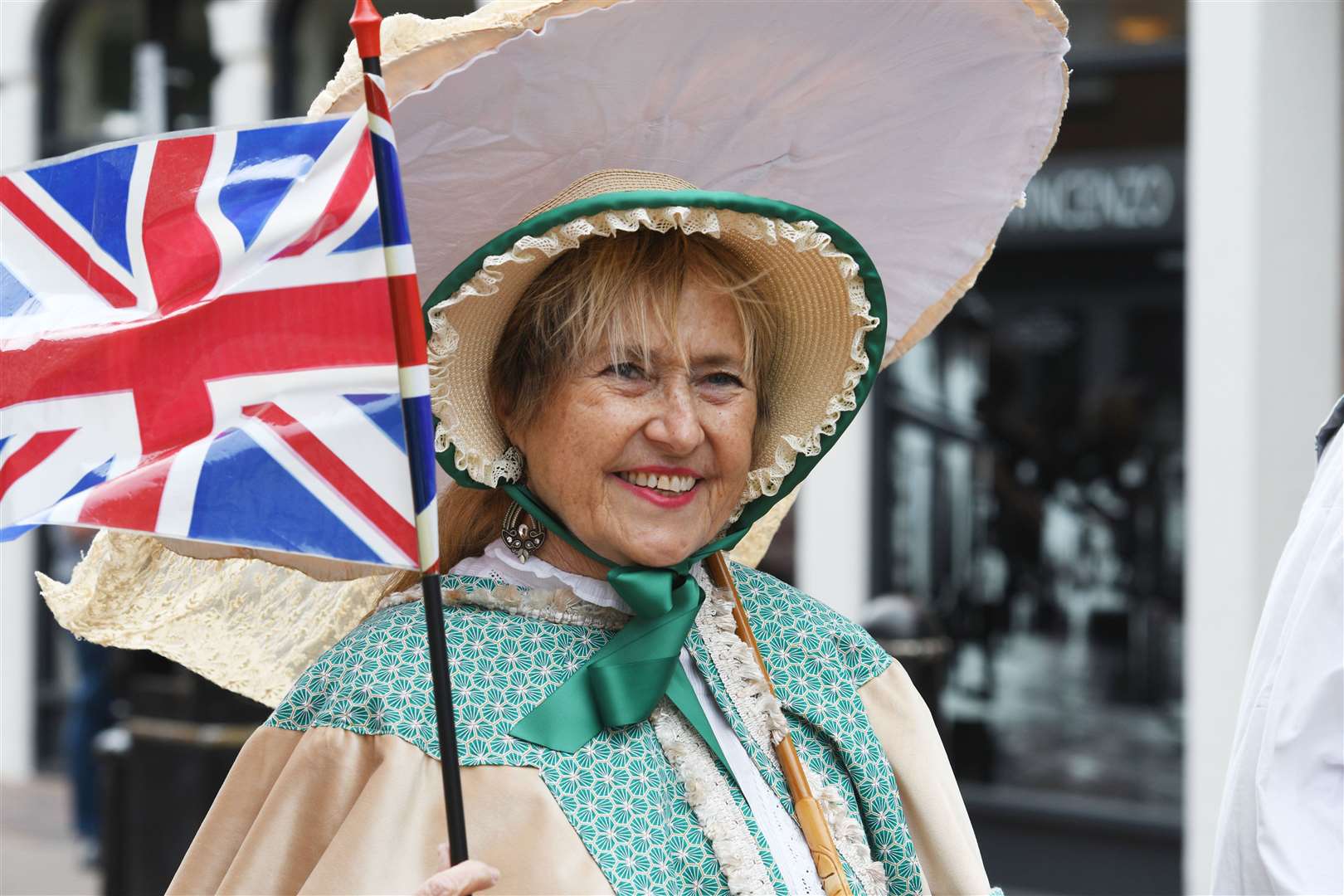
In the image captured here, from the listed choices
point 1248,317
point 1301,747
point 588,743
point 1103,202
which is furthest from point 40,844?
point 1301,747

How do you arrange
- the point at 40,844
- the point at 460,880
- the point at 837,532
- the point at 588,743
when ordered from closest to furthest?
the point at 460,880 < the point at 588,743 < the point at 837,532 < the point at 40,844

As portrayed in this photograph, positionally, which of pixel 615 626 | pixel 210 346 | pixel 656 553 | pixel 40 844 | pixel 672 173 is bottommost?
pixel 40 844

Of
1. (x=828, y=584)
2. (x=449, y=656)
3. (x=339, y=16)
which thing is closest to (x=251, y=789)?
(x=449, y=656)

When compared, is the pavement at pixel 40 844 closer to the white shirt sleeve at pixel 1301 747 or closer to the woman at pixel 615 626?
the woman at pixel 615 626

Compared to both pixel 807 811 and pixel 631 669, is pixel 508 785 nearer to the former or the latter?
pixel 631 669

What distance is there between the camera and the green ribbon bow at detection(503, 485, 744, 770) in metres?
1.93

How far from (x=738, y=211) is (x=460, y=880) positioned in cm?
87

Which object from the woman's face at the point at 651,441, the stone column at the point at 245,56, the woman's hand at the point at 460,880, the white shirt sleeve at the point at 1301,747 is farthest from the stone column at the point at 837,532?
the woman's hand at the point at 460,880

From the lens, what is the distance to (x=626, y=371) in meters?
2.00

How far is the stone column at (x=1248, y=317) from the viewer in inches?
222

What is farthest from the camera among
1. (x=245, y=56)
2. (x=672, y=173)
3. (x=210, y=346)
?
(x=245, y=56)

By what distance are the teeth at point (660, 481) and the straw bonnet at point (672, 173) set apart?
7.4 inches

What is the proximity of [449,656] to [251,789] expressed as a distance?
0.93 ft

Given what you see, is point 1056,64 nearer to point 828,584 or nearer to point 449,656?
point 449,656
